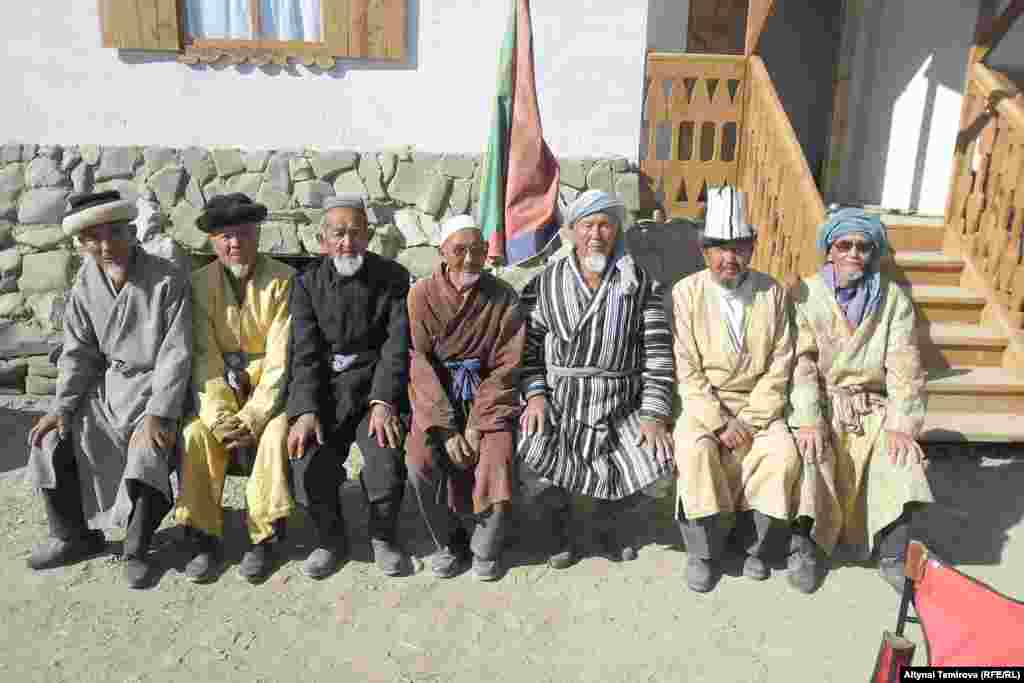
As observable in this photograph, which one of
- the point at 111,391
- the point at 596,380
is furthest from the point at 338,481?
the point at 596,380

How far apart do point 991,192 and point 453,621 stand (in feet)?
14.8

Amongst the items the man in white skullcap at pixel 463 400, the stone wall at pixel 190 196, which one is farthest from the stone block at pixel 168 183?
the man in white skullcap at pixel 463 400

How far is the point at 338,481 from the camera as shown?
3.43 meters

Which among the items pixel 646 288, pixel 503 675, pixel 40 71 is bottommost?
pixel 503 675

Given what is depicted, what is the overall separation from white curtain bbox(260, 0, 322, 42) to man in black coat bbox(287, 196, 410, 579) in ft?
9.10

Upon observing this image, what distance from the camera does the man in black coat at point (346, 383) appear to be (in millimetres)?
3348

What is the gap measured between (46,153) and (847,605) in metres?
5.92

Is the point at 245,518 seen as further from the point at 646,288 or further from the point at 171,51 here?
the point at 171,51

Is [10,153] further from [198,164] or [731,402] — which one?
[731,402]

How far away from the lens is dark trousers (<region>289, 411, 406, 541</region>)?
3320 mm

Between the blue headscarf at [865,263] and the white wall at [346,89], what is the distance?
102 inches

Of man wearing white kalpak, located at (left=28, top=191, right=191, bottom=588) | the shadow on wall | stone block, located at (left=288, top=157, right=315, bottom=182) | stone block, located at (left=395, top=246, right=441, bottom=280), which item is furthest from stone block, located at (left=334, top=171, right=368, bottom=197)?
man wearing white kalpak, located at (left=28, top=191, right=191, bottom=588)

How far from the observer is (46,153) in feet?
18.9

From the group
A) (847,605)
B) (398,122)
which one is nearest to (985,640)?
(847,605)
